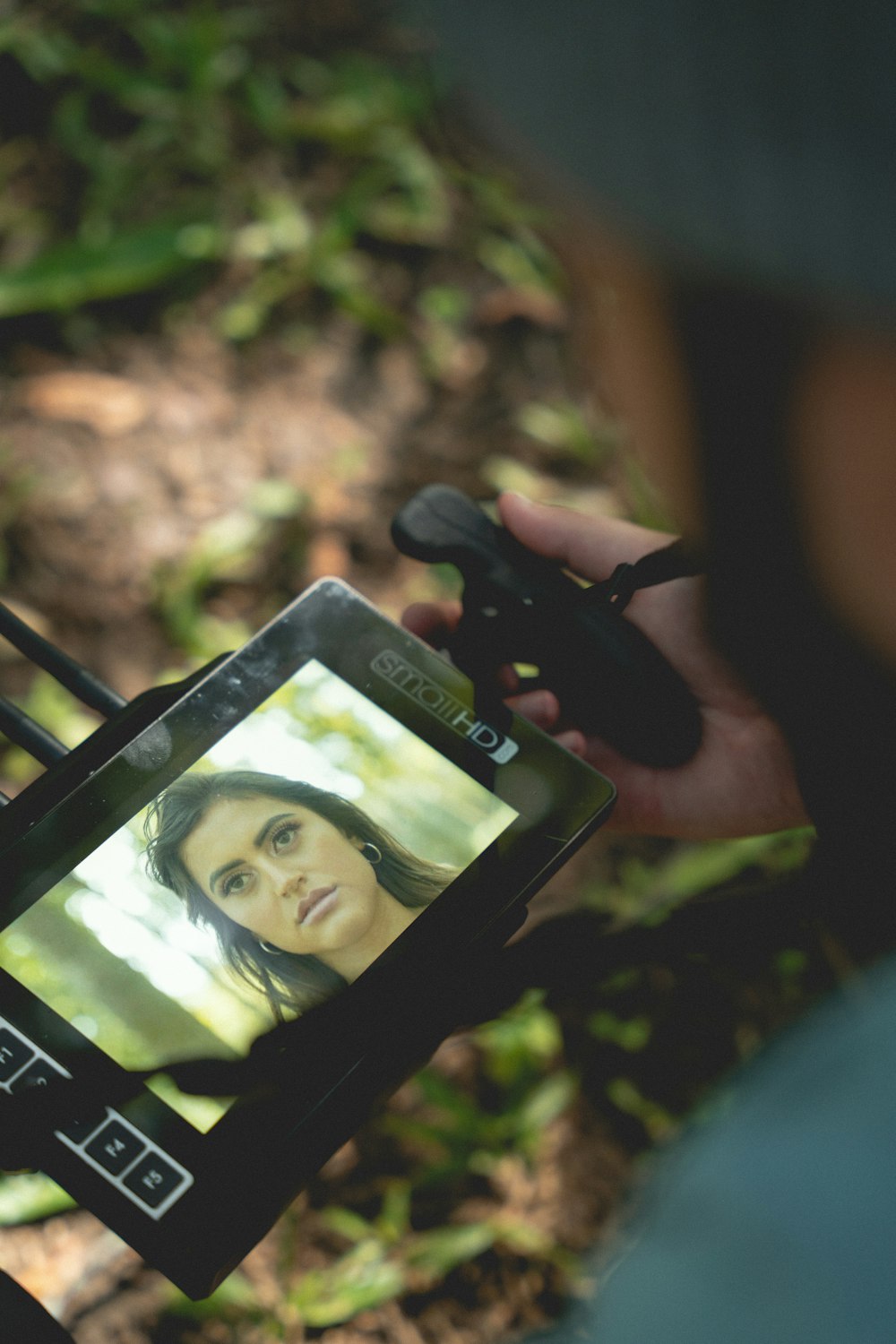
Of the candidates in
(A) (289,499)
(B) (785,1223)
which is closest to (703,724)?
(B) (785,1223)

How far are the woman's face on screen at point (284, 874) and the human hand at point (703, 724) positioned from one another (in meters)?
0.32

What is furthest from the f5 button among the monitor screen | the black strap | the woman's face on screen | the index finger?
the index finger

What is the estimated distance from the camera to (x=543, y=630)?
93cm

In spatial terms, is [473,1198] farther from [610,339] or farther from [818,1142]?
[610,339]

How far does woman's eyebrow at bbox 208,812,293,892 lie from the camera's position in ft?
2.52

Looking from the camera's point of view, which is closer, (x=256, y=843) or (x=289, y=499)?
(x=256, y=843)

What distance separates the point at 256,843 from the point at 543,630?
0.33 m

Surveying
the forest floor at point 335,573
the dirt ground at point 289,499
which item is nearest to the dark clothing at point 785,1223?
the forest floor at point 335,573

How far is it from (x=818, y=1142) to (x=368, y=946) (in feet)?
1.34

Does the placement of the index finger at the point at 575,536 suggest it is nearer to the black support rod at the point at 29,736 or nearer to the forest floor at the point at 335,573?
the forest floor at the point at 335,573

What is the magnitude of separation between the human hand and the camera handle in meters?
0.08

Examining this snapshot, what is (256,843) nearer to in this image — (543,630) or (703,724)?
(543,630)

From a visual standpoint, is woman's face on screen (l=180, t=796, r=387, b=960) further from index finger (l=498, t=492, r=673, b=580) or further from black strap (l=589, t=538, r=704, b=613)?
index finger (l=498, t=492, r=673, b=580)

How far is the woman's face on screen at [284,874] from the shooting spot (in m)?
0.76
